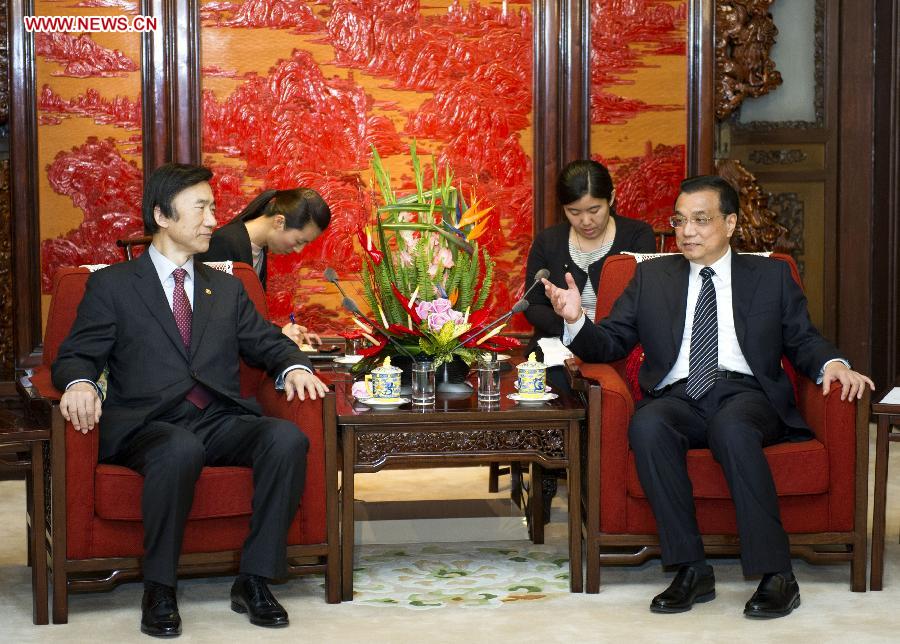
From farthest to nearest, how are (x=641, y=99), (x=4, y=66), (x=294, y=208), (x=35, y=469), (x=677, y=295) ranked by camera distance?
1. (x=641, y=99)
2. (x=4, y=66)
3. (x=294, y=208)
4. (x=677, y=295)
5. (x=35, y=469)

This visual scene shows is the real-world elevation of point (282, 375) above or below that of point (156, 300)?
below

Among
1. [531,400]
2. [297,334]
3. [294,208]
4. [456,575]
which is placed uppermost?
[294,208]

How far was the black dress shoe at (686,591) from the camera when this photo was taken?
10.0ft

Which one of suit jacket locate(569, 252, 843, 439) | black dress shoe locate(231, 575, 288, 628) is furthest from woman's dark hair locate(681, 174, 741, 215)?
black dress shoe locate(231, 575, 288, 628)

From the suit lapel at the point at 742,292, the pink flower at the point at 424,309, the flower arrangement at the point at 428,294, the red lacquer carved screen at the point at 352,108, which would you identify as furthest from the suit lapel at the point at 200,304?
the red lacquer carved screen at the point at 352,108

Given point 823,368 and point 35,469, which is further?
point 823,368

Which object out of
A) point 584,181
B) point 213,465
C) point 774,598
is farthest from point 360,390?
point 584,181

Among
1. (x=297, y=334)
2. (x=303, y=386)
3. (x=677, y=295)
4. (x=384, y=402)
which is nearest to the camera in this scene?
(x=303, y=386)

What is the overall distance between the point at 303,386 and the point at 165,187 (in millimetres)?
666

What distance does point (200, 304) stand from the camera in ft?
10.6

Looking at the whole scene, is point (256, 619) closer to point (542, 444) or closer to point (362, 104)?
point (542, 444)

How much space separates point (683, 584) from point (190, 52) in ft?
10.8

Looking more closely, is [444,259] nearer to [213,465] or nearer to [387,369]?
[387,369]

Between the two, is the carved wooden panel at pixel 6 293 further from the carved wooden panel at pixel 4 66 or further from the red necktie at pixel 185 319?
the red necktie at pixel 185 319
